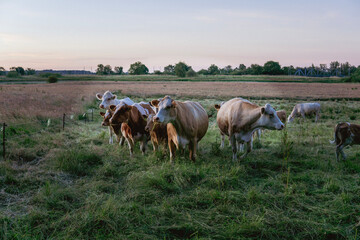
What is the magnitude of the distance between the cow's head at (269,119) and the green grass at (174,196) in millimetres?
988

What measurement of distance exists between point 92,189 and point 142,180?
0.99 m

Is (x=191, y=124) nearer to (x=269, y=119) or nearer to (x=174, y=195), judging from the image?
(x=269, y=119)

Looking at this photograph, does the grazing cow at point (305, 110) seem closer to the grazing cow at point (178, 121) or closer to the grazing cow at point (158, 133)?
the grazing cow at point (158, 133)

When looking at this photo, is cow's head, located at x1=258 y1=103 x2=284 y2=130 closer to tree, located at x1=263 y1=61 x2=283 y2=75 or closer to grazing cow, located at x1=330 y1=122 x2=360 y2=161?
grazing cow, located at x1=330 y1=122 x2=360 y2=161

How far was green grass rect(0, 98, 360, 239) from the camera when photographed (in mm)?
4094

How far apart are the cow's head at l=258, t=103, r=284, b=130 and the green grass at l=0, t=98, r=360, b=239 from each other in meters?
0.99

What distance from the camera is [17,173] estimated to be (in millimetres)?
6277

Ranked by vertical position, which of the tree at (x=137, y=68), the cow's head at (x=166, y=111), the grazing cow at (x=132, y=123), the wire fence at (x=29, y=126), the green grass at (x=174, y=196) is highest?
the tree at (x=137, y=68)

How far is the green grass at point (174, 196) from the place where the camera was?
4.09 meters

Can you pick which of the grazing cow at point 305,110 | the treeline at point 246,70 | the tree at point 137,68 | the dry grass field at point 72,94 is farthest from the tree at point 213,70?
the grazing cow at point 305,110

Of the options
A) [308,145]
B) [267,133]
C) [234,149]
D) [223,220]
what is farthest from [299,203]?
[267,133]

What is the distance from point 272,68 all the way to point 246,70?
11.0 metres

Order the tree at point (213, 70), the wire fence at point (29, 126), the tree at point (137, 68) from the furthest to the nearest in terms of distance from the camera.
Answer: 1. the tree at point (137, 68)
2. the tree at point (213, 70)
3. the wire fence at point (29, 126)

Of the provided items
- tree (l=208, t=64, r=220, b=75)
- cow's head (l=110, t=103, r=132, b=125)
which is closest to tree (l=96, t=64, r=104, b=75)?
tree (l=208, t=64, r=220, b=75)
